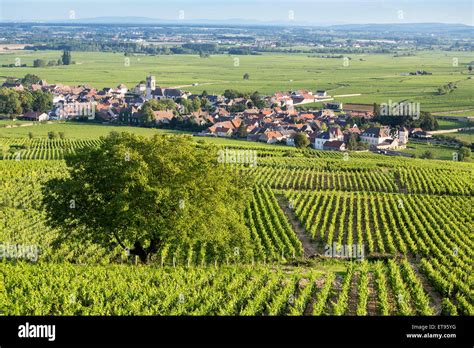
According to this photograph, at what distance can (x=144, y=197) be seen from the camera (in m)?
24.6

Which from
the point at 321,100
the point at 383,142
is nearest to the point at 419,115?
the point at 383,142

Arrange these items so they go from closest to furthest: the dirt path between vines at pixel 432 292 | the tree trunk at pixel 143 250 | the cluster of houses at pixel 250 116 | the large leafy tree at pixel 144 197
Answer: the dirt path between vines at pixel 432 292 < the large leafy tree at pixel 144 197 < the tree trunk at pixel 143 250 < the cluster of houses at pixel 250 116

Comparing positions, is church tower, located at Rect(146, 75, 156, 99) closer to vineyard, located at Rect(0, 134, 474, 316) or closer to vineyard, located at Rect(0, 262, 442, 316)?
vineyard, located at Rect(0, 134, 474, 316)

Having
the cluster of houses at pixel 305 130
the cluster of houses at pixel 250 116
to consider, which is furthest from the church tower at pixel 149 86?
the cluster of houses at pixel 305 130

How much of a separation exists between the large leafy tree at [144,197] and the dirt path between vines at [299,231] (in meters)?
5.13

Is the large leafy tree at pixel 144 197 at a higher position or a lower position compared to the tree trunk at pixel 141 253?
higher

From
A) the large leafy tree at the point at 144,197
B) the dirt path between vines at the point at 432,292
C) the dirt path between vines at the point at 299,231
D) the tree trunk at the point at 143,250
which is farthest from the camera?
the dirt path between vines at the point at 299,231

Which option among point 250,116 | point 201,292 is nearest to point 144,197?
point 201,292

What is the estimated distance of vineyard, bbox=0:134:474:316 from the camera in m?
18.9

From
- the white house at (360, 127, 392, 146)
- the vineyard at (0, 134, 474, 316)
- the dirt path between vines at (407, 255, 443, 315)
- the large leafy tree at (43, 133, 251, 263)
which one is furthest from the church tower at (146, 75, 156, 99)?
the dirt path between vines at (407, 255, 443, 315)

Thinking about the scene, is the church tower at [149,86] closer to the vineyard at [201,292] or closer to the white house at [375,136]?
the white house at [375,136]

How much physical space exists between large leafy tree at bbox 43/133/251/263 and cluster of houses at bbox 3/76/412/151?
65734 millimetres

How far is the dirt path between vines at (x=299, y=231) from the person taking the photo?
31312mm

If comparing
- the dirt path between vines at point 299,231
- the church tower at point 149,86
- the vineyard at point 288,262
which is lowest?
the dirt path between vines at point 299,231
